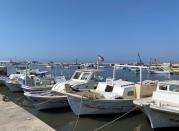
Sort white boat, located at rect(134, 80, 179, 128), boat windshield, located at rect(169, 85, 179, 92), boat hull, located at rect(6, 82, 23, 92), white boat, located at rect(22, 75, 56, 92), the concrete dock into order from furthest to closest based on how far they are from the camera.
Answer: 1. boat hull, located at rect(6, 82, 23, 92)
2. white boat, located at rect(22, 75, 56, 92)
3. boat windshield, located at rect(169, 85, 179, 92)
4. white boat, located at rect(134, 80, 179, 128)
5. the concrete dock

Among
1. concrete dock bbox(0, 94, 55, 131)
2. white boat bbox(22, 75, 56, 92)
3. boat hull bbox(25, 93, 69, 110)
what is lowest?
boat hull bbox(25, 93, 69, 110)

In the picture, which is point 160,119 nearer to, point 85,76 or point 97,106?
point 97,106

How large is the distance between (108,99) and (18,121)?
6259 millimetres

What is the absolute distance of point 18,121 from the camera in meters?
12.4

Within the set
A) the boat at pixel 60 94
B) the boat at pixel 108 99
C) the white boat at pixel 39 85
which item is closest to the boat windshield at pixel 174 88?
the boat at pixel 108 99

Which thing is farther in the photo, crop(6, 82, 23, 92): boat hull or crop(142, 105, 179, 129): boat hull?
crop(6, 82, 23, 92): boat hull

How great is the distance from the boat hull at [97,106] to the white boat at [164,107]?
8.46 feet

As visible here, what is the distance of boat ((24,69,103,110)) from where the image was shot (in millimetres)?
19328

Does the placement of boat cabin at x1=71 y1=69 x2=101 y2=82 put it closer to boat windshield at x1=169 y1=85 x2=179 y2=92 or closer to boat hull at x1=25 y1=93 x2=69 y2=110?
boat hull at x1=25 y1=93 x2=69 y2=110

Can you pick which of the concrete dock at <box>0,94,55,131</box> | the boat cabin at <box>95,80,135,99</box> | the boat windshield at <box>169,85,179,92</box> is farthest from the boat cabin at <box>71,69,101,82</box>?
the boat windshield at <box>169,85,179,92</box>

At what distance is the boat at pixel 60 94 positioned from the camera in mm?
19328

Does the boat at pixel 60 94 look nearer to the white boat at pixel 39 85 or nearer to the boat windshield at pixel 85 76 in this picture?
the boat windshield at pixel 85 76

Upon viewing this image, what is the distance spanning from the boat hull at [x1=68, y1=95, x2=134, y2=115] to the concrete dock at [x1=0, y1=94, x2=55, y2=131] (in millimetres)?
3827

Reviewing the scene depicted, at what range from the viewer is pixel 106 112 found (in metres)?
17.1
